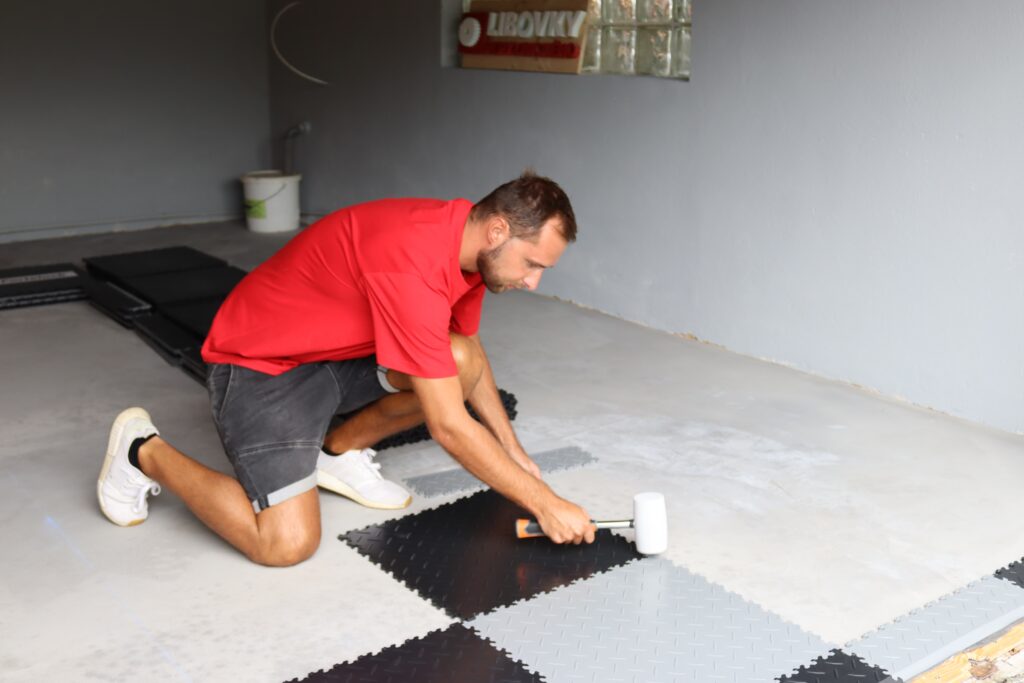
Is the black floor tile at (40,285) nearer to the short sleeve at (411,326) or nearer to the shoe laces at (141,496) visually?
the shoe laces at (141,496)

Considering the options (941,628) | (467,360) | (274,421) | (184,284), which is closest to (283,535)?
(274,421)

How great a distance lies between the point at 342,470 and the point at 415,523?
0.29 metres

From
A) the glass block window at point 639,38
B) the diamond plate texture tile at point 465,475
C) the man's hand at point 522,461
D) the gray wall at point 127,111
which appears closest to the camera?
the man's hand at point 522,461

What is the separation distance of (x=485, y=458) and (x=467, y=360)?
451mm

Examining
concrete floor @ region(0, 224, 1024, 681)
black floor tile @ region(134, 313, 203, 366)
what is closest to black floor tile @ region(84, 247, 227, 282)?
black floor tile @ region(134, 313, 203, 366)

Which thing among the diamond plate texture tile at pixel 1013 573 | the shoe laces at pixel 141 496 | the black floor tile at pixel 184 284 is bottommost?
the diamond plate texture tile at pixel 1013 573

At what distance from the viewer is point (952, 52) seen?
10.9 ft

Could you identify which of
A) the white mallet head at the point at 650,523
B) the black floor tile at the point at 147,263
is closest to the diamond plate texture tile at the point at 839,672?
the white mallet head at the point at 650,523

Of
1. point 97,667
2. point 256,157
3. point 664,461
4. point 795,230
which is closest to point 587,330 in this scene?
point 795,230

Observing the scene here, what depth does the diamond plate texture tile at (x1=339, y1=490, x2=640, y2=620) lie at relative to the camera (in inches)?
93.1

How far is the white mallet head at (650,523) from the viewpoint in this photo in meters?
2.40

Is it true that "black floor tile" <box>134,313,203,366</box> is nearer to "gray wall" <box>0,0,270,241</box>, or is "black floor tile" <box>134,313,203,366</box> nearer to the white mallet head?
the white mallet head

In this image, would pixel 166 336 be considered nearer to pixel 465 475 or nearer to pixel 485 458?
pixel 465 475

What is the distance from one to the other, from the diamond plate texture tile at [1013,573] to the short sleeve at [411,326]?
1.40 metres
